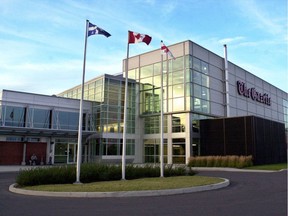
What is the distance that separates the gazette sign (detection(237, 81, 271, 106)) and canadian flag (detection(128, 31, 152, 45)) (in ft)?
94.2

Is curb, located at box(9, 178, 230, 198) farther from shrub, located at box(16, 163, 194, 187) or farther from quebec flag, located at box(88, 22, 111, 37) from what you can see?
quebec flag, located at box(88, 22, 111, 37)

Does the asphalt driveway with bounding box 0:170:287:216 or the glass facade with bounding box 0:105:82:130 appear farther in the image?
the glass facade with bounding box 0:105:82:130

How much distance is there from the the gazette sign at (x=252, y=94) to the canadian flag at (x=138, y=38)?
28.7m

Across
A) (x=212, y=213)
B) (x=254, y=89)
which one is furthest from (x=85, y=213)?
(x=254, y=89)

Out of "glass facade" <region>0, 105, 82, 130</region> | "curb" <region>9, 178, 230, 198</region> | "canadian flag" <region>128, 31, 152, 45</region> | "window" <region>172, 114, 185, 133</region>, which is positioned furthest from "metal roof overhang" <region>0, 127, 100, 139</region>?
"curb" <region>9, 178, 230, 198</region>

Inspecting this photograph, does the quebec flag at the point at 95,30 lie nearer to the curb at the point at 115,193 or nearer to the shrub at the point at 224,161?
the curb at the point at 115,193

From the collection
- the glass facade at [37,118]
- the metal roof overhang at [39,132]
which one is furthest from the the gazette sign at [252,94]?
the glass facade at [37,118]

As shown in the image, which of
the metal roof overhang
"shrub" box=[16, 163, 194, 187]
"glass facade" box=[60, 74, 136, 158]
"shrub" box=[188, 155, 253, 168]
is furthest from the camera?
"glass facade" box=[60, 74, 136, 158]

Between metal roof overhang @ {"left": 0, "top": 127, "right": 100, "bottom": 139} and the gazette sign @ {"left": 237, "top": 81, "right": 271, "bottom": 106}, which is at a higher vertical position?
the gazette sign @ {"left": 237, "top": 81, "right": 271, "bottom": 106}

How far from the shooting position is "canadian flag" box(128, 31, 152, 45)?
59.2 ft

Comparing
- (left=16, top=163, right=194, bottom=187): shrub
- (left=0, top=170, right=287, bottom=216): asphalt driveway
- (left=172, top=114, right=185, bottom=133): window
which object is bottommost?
(left=0, top=170, right=287, bottom=216): asphalt driveway

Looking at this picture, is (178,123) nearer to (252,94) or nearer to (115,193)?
(252,94)

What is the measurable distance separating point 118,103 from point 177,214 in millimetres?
30997

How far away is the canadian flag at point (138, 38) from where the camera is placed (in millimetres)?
18047
